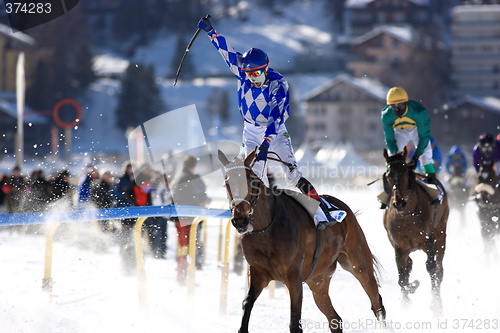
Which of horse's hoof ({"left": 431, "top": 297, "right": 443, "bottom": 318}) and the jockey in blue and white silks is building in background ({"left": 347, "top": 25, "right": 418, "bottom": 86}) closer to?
horse's hoof ({"left": 431, "top": 297, "right": 443, "bottom": 318})

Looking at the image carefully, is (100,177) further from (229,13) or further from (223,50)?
(229,13)

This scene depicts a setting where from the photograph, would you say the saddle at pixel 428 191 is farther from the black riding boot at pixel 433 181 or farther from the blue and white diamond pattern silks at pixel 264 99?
the blue and white diamond pattern silks at pixel 264 99

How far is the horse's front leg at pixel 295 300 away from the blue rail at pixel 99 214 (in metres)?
1.96

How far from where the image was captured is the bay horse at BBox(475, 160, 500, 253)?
940 cm

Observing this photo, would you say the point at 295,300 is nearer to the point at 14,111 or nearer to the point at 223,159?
the point at 223,159

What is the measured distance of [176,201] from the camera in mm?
8406

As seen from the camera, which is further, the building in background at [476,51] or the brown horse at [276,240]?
the building in background at [476,51]

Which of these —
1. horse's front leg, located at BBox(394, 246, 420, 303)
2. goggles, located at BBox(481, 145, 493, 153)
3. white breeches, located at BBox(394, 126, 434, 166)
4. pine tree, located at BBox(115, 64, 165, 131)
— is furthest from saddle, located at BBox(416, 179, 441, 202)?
pine tree, located at BBox(115, 64, 165, 131)

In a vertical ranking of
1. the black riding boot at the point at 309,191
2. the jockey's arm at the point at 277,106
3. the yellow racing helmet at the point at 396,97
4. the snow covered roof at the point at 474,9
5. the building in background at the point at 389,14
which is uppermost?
the building in background at the point at 389,14

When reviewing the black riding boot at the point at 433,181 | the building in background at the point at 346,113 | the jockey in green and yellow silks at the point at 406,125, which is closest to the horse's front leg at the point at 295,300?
the jockey in green and yellow silks at the point at 406,125

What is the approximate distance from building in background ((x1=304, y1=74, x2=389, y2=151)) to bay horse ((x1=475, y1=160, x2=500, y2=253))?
48027 millimetres

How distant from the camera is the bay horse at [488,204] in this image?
940cm

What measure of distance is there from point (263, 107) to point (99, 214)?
6.30 feet

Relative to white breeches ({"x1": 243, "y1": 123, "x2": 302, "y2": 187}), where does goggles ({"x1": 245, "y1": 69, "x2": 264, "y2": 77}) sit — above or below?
above
